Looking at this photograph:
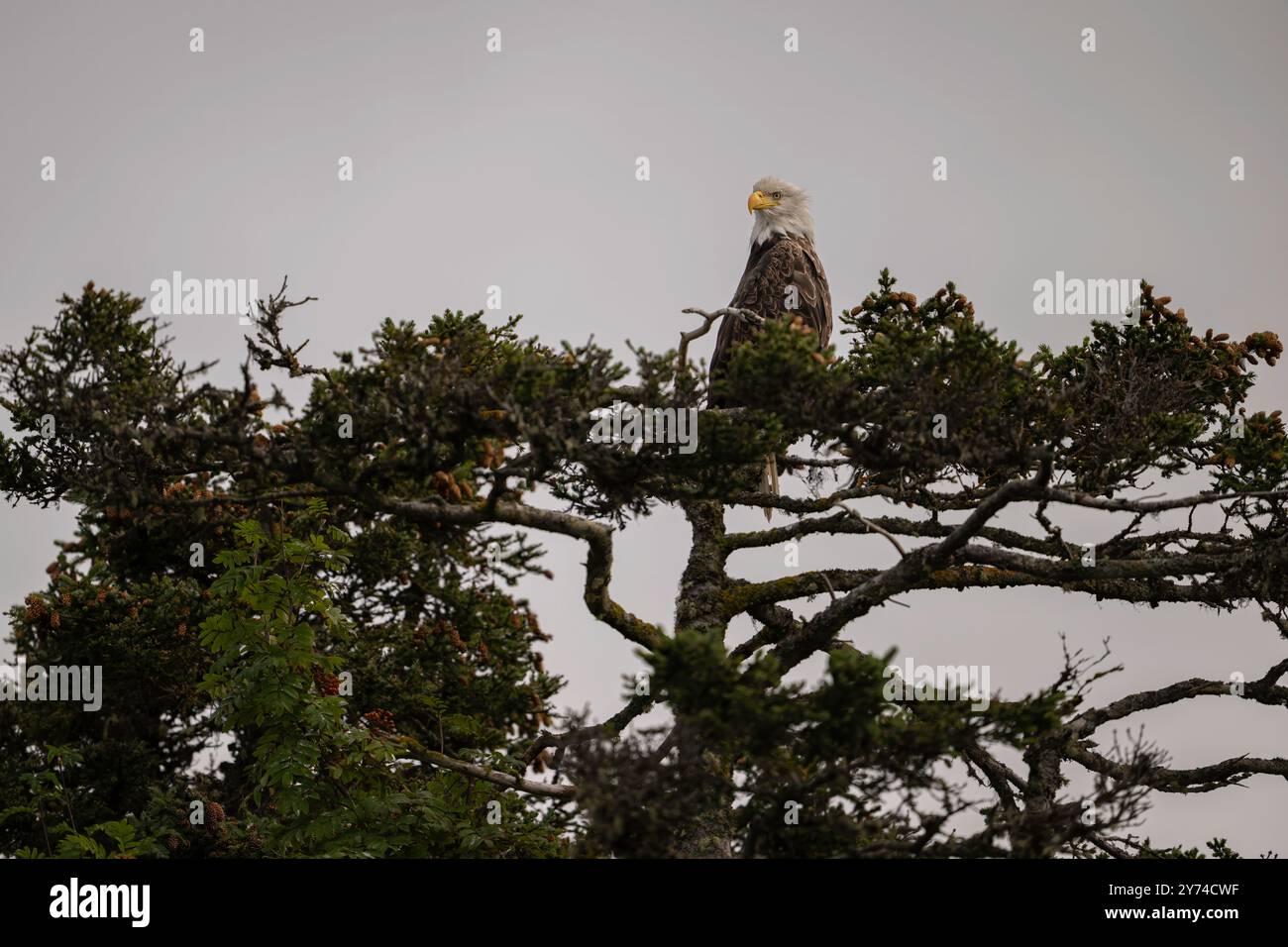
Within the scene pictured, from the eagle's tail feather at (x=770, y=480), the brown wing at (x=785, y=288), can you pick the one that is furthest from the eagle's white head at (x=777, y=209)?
the eagle's tail feather at (x=770, y=480)

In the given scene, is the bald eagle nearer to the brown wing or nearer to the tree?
the brown wing

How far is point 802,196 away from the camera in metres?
15.8

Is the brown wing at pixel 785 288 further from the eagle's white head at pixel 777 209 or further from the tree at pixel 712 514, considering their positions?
the tree at pixel 712 514

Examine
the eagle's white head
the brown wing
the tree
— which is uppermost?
the eagle's white head

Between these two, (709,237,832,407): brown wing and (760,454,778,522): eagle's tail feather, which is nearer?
(760,454,778,522): eagle's tail feather

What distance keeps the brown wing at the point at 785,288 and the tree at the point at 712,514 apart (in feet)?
10.5

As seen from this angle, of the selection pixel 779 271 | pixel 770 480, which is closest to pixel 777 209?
pixel 779 271

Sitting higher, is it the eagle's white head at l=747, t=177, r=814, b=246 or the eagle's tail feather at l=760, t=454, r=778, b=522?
the eagle's white head at l=747, t=177, r=814, b=246

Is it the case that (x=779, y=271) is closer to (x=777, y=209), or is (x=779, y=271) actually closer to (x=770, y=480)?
(x=777, y=209)

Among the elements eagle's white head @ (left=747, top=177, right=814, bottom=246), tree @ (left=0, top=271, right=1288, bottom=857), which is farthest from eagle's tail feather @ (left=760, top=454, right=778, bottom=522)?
eagle's white head @ (left=747, top=177, right=814, bottom=246)

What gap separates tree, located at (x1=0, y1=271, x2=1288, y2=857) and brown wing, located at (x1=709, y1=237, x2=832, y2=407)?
10.5 ft

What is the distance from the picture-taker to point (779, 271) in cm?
1423

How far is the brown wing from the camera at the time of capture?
45.4 feet

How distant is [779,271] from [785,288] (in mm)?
291
